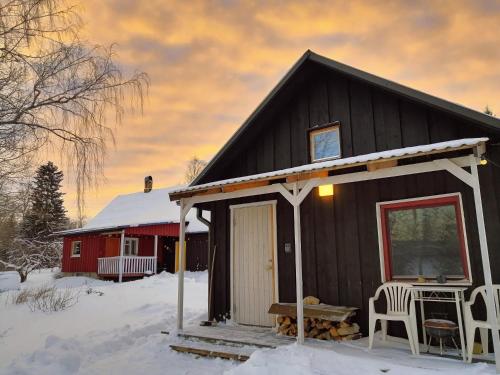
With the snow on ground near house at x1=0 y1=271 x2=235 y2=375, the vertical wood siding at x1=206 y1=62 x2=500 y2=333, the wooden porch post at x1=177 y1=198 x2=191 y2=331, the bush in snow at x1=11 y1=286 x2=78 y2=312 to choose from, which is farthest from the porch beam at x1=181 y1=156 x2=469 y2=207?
the bush in snow at x1=11 y1=286 x2=78 y2=312

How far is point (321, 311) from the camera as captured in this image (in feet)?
19.4

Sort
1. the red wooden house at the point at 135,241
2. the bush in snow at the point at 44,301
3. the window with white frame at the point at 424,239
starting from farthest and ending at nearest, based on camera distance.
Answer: the red wooden house at the point at 135,241
the bush in snow at the point at 44,301
the window with white frame at the point at 424,239

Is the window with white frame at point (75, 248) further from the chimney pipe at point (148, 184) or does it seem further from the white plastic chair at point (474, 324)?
the white plastic chair at point (474, 324)

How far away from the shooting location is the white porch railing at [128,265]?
18.2 m

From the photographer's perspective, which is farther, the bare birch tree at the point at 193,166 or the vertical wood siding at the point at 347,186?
the bare birch tree at the point at 193,166

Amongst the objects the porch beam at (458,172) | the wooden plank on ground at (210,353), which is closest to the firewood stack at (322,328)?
the wooden plank on ground at (210,353)

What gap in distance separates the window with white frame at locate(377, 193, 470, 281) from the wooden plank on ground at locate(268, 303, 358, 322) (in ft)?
2.75

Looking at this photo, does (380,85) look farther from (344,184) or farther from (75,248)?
(75,248)

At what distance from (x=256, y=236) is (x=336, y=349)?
9.40 ft

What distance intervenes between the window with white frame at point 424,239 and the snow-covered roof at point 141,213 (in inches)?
533

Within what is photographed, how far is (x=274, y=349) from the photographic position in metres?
5.34

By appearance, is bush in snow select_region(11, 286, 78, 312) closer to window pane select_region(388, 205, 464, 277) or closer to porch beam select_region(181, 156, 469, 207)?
porch beam select_region(181, 156, 469, 207)

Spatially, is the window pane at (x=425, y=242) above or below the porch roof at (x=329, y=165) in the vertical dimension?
below

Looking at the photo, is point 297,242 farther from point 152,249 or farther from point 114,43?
point 152,249
